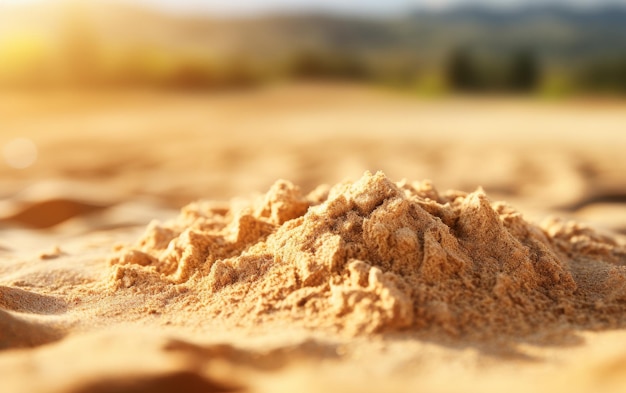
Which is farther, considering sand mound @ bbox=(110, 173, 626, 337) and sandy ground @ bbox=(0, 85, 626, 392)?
sand mound @ bbox=(110, 173, 626, 337)

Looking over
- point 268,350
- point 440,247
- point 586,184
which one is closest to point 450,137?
point 586,184

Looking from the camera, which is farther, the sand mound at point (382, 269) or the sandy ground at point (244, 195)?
the sand mound at point (382, 269)

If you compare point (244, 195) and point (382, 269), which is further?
point (244, 195)

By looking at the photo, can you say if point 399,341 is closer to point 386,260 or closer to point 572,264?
point 386,260
